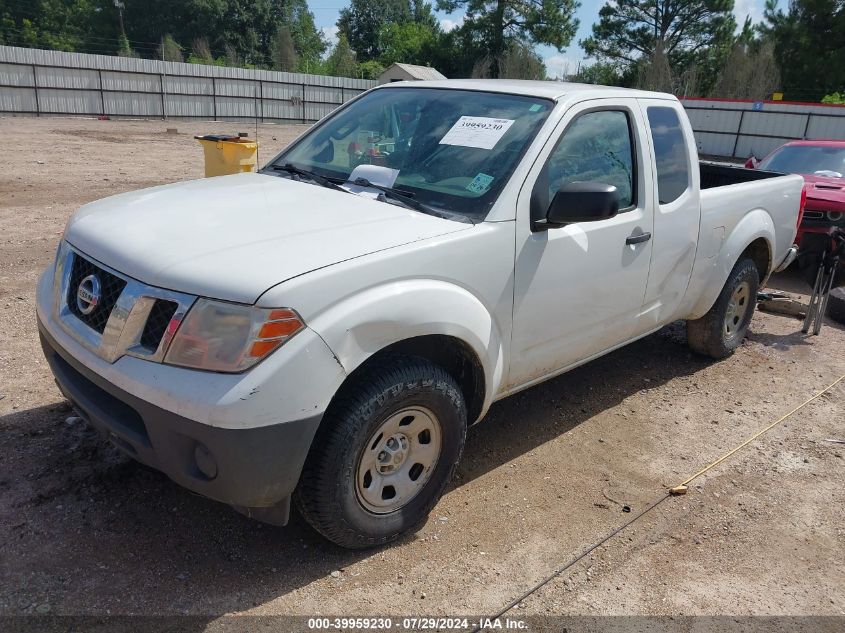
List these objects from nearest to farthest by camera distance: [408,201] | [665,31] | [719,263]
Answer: [408,201]
[719,263]
[665,31]

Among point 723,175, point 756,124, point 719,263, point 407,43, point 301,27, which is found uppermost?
point 301,27

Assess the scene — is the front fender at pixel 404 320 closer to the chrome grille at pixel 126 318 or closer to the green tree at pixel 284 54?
the chrome grille at pixel 126 318

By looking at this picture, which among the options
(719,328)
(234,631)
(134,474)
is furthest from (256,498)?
(719,328)

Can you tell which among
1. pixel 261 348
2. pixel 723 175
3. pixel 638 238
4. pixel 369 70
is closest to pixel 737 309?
pixel 723 175

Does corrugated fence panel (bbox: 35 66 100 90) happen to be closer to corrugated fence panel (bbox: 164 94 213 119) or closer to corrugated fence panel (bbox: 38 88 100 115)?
corrugated fence panel (bbox: 38 88 100 115)

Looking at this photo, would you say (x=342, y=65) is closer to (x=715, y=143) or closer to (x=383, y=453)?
(x=715, y=143)

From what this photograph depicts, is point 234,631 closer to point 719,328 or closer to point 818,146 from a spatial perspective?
point 719,328

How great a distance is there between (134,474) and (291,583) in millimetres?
1112

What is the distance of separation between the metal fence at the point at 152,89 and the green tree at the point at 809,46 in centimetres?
2134

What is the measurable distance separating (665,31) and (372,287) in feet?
179

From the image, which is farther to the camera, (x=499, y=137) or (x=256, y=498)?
(x=499, y=137)

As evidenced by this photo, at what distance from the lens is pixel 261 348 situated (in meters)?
2.41

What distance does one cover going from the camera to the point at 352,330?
102 inches

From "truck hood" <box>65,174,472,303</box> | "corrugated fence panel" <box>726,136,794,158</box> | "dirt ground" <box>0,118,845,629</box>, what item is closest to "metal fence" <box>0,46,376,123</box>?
"corrugated fence panel" <box>726,136,794,158</box>
